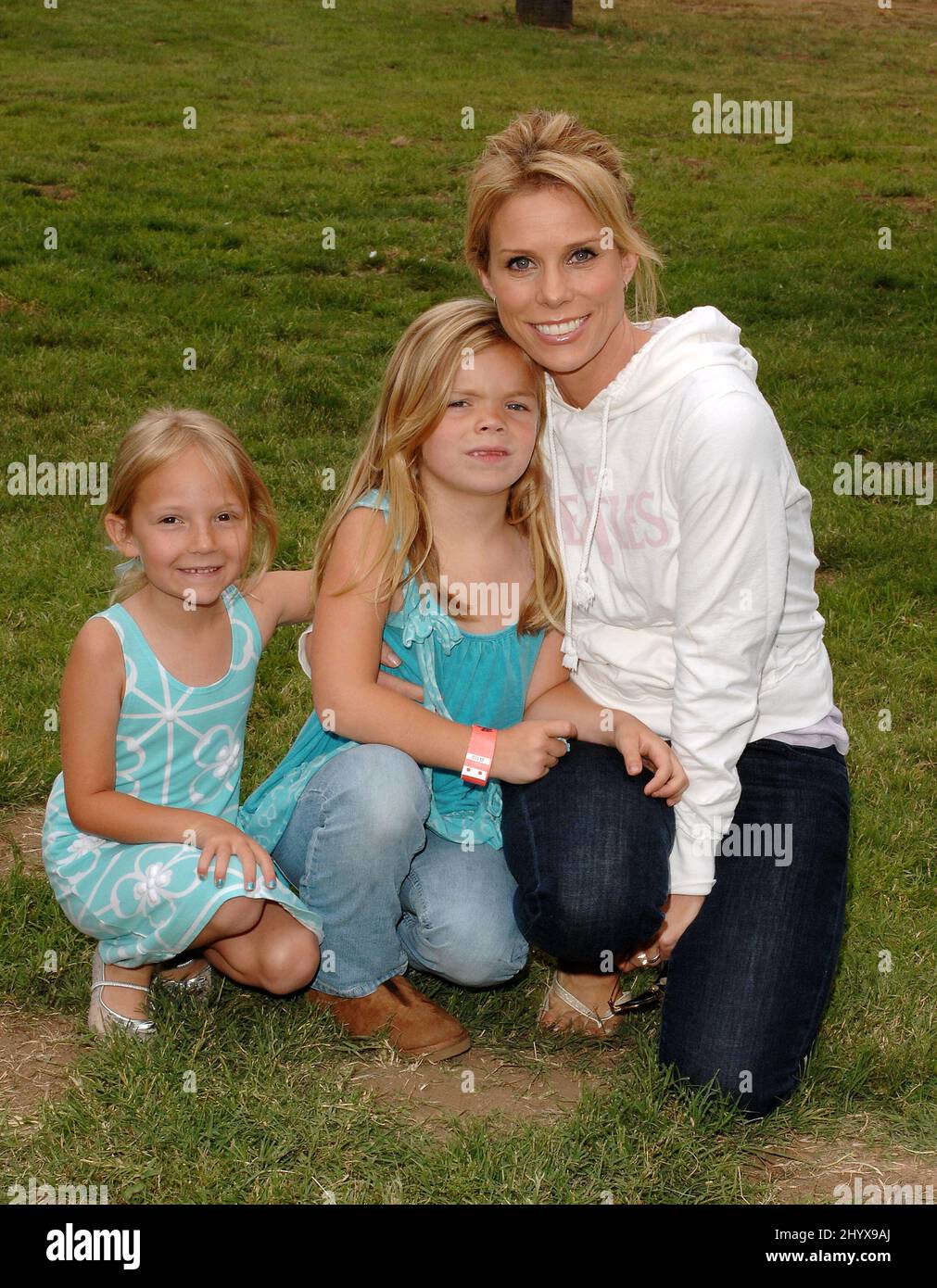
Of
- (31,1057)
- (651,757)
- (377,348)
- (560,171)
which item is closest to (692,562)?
(651,757)

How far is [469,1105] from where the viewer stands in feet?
9.35

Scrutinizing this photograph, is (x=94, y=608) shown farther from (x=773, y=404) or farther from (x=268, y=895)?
(x=773, y=404)

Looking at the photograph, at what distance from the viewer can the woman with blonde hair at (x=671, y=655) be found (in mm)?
2787

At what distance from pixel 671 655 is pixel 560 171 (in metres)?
1.01

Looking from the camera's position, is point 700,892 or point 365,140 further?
point 365,140

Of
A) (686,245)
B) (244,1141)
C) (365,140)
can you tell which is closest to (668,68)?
(365,140)

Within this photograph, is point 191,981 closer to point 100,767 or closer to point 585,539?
point 100,767

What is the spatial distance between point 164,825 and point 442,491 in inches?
36.2

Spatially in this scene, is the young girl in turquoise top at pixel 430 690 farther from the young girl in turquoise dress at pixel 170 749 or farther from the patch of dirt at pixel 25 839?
the patch of dirt at pixel 25 839

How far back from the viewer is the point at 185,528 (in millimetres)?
2963

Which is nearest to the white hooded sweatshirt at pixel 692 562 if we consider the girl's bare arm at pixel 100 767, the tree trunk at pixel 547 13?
the girl's bare arm at pixel 100 767

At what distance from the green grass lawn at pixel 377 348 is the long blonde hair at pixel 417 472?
3.07ft

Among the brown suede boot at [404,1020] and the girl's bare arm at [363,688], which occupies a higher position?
the girl's bare arm at [363,688]
